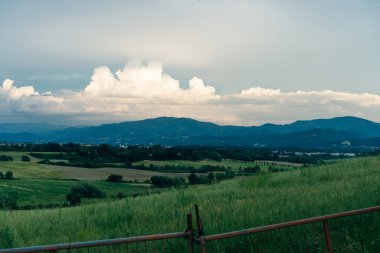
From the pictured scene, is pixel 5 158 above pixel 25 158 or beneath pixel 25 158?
above

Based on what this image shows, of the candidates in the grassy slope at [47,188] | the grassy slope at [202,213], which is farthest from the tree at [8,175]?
the grassy slope at [202,213]

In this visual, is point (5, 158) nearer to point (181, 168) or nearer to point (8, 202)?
point (181, 168)

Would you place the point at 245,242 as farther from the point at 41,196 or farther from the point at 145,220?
the point at 41,196

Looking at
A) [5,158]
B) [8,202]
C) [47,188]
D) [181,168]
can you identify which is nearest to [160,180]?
[47,188]

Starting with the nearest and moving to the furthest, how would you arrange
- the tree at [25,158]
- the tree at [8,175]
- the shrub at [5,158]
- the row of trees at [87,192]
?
the row of trees at [87,192], the tree at [8,175], the shrub at [5,158], the tree at [25,158]

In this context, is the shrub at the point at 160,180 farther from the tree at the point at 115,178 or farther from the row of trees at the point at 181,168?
the row of trees at the point at 181,168

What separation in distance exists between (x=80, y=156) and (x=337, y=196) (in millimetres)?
134160

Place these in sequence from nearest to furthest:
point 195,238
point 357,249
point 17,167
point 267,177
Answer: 1. point 195,238
2. point 357,249
3. point 267,177
4. point 17,167

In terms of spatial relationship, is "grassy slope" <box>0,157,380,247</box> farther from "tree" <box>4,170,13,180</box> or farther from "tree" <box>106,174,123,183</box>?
"tree" <box>4,170,13,180</box>

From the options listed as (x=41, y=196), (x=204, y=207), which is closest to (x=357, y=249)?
(x=204, y=207)

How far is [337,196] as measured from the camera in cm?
1410

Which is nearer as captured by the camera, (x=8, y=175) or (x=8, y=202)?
(x=8, y=202)

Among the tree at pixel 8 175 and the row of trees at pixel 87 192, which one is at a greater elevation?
the tree at pixel 8 175

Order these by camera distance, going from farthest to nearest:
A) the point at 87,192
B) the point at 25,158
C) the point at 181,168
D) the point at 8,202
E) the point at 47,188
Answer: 1. the point at 25,158
2. the point at 181,168
3. the point at 47,188
4. the point at 87,192
5. the point at 8,202
